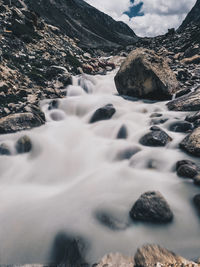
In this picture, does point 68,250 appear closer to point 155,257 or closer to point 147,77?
point 155,257

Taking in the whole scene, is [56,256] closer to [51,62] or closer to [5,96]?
[5,96]

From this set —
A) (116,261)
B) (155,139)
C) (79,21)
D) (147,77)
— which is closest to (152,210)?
Result: (116,261)

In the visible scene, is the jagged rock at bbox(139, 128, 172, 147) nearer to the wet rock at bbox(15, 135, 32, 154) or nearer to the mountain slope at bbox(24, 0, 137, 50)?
the wet rock at bbox(15, 135, 32, 154)

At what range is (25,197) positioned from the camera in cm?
509

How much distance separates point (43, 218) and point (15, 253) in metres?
0.86

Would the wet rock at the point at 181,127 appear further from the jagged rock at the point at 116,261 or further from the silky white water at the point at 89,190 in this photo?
the jagged rock at the point at 116,261

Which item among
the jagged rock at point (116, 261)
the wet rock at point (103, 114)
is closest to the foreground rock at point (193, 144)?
the jagged rock at point (116, 261)

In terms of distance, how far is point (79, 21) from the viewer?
11131 cm

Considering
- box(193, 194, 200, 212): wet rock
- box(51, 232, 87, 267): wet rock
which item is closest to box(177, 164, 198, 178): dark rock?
box(193, 194, 200, 212): wet rock

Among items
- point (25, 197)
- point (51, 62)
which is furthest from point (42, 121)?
point (51, 62)

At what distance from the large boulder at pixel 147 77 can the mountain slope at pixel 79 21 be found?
60513 millimetres

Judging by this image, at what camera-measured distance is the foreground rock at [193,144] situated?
5.75 metres

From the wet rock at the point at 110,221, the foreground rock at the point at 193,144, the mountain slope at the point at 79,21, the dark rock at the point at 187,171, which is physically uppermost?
the mountain slope at the point at 79,21

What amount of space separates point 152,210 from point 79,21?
415 ft
